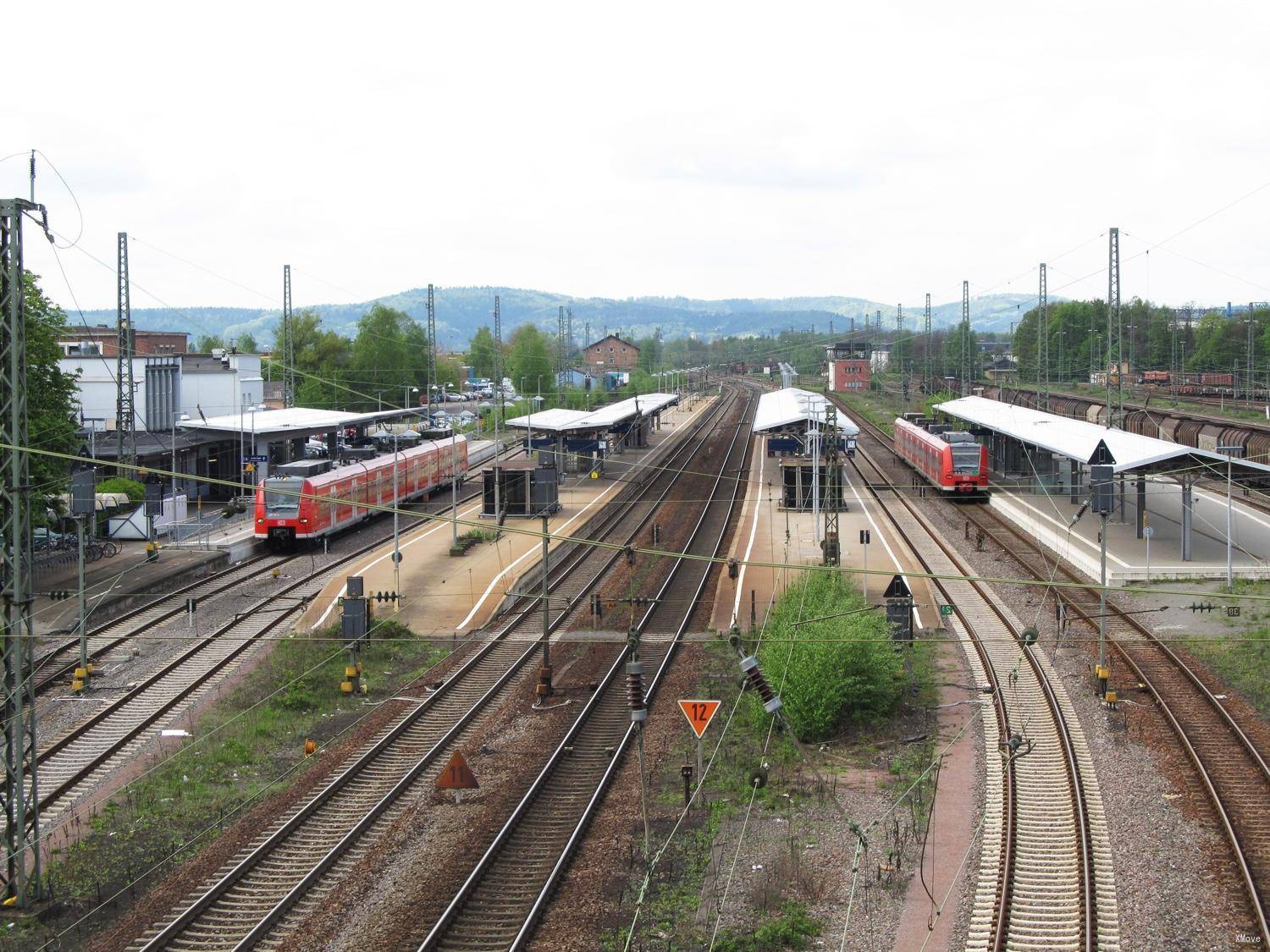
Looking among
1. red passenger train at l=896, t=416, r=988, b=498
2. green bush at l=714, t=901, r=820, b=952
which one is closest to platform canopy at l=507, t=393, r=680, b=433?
red passenger train at l=896, t=416, r=988, b=498

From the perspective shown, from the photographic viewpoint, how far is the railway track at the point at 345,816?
13.5m

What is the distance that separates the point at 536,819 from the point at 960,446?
32.7 m

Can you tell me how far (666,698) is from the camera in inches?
867

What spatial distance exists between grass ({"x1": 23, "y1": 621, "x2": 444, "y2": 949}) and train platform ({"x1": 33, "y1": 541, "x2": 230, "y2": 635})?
600 cm

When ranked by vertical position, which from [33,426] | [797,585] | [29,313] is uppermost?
[29,313]

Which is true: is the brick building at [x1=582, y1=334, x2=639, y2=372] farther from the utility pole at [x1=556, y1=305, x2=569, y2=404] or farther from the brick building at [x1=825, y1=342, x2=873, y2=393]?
the utility pole at [x1=556, y1=305, x2=569, y2=404]

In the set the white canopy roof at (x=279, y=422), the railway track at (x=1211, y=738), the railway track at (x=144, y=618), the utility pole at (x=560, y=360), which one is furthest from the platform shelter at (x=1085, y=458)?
the white canopy roof at (x=279, y=422)

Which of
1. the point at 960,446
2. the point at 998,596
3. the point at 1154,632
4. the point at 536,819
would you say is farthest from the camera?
the point at 960,446

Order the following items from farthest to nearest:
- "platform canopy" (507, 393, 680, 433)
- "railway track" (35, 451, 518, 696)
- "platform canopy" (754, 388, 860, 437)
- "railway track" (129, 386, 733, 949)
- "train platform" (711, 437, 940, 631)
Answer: "platform canopy" (507, 393, 680, 433)
"platform canopy" (754, 388, 860, 437)
"train platform" (711, 437, 940, 631)
"railway track" (35, 451, 518, 696)
"railway track" (129, 386, 733, 949)

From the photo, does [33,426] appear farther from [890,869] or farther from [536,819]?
[890,869]

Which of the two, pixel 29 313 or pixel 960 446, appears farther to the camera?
pixel 960 446

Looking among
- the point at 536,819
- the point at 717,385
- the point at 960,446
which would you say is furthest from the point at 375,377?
the point at 536,819

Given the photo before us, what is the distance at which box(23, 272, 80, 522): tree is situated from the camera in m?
31.1

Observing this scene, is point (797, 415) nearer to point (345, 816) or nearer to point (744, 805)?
point (744, 805)
